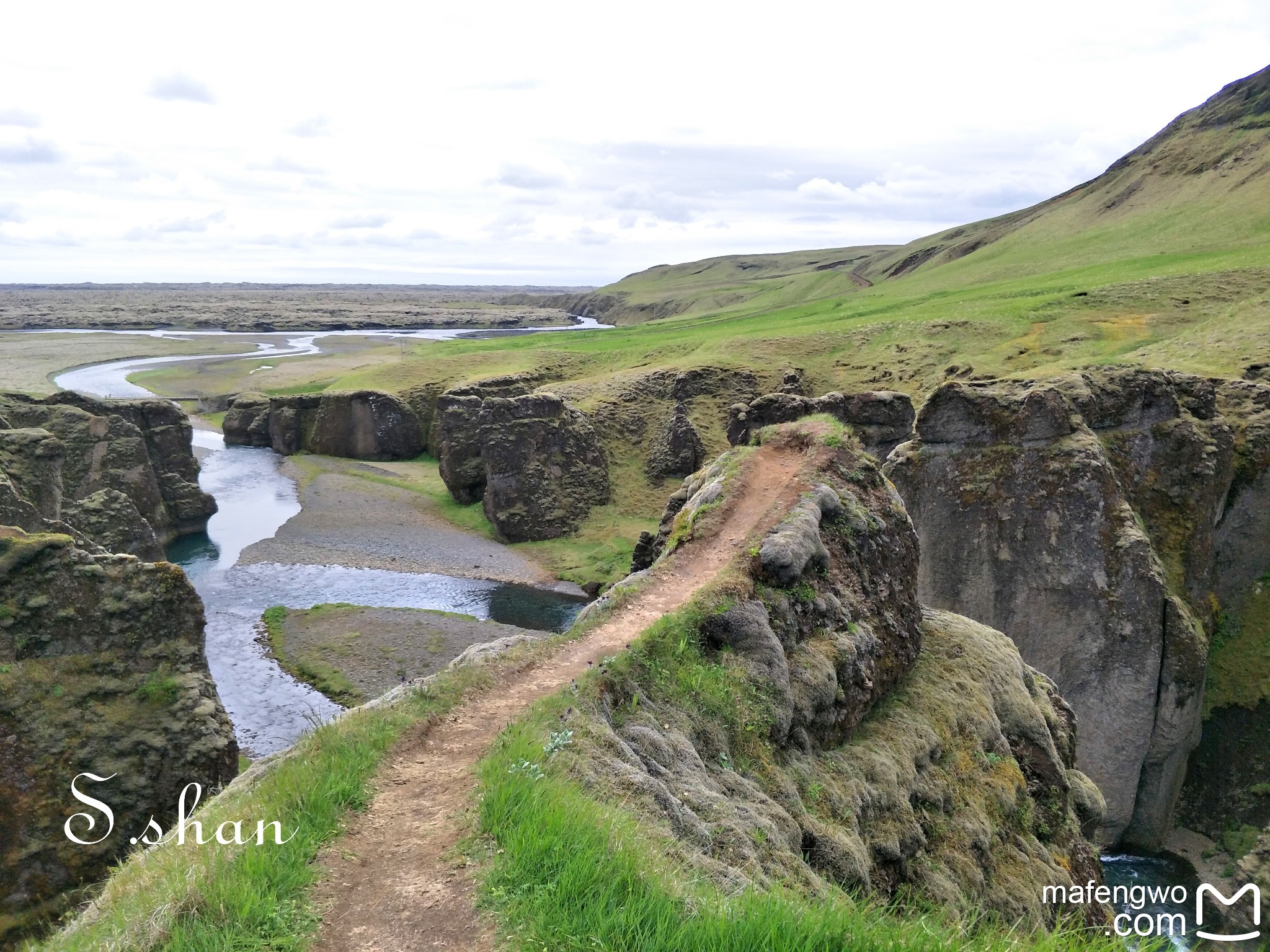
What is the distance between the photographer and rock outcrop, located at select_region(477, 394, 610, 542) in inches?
2443

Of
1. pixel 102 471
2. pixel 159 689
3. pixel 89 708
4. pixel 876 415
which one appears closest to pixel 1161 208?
pixel 876 415

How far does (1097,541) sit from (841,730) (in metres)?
19.3

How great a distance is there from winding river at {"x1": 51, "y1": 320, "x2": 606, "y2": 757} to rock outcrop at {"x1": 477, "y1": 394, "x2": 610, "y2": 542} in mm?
8525

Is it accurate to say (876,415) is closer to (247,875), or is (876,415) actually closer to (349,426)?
(247,875)

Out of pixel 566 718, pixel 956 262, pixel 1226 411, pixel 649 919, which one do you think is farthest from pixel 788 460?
pixel 956 262

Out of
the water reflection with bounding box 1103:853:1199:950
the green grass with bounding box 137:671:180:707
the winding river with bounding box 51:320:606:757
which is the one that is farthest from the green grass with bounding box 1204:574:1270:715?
the green grass with bounding box 137:671:180:707

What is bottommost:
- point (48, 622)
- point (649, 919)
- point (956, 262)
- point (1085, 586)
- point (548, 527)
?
point (548, 527)

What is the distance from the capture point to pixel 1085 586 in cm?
3128

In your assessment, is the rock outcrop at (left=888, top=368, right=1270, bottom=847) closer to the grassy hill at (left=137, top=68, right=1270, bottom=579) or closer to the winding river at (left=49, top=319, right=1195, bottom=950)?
the winding river at (left=49, top=319, right=1195, bottom=950)

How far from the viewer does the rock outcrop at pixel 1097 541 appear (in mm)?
31188

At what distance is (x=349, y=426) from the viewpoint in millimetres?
87125

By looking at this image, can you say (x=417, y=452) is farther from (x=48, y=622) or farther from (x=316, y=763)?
(x=316, y=763)

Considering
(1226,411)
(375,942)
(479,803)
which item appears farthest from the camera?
(1226,411)

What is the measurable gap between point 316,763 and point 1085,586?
2924 cm
